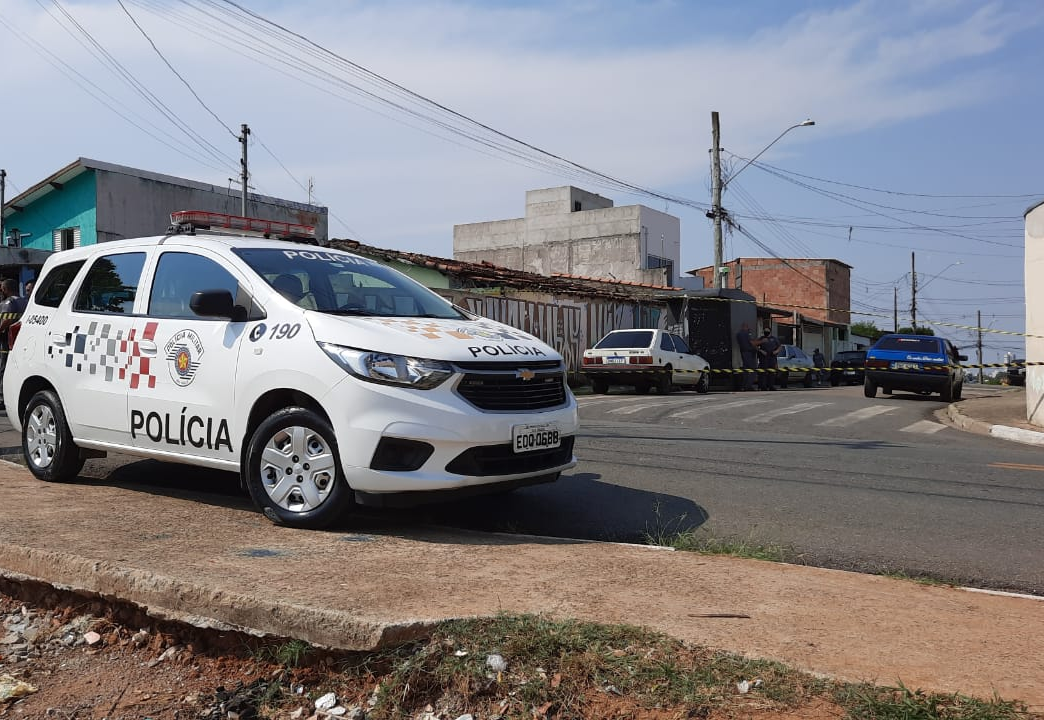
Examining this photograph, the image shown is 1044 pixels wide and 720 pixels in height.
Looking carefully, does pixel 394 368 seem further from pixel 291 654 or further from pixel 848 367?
pixel 848 367

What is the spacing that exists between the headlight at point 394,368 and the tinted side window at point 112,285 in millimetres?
2147

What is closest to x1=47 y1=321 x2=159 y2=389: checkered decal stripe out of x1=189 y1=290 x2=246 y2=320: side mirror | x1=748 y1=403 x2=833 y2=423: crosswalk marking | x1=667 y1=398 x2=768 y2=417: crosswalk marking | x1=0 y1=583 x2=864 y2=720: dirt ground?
x1=189 y1=290 x2=246 y2=320: side mirror

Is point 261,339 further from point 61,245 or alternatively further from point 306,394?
point 61,245

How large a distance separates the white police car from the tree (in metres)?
76.4

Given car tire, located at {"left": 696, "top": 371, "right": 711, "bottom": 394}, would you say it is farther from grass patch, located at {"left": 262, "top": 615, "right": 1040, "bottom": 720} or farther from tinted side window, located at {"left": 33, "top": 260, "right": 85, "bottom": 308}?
grass patch, located at {"left": 262, "top": 615, "right": 1040, "bottom": 720}

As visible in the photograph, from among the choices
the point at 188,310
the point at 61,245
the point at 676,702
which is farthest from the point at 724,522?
the point at 61,245

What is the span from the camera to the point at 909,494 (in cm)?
711

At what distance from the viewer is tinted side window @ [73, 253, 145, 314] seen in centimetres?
636

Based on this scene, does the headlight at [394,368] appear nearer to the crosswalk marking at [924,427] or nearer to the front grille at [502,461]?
the front grille at [502,461]

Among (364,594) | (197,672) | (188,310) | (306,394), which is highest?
(188,310)

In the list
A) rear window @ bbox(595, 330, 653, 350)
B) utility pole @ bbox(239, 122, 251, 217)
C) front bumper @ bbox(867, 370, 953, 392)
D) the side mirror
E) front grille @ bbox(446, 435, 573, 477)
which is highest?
utility pole @ bbox(239, 122, 251, 217)

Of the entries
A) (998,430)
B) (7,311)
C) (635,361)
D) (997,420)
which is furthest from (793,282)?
(7,311)

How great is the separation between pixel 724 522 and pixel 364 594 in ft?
9.79

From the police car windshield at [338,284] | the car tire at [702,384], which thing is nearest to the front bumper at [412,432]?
the police car windshield at [338,284]
